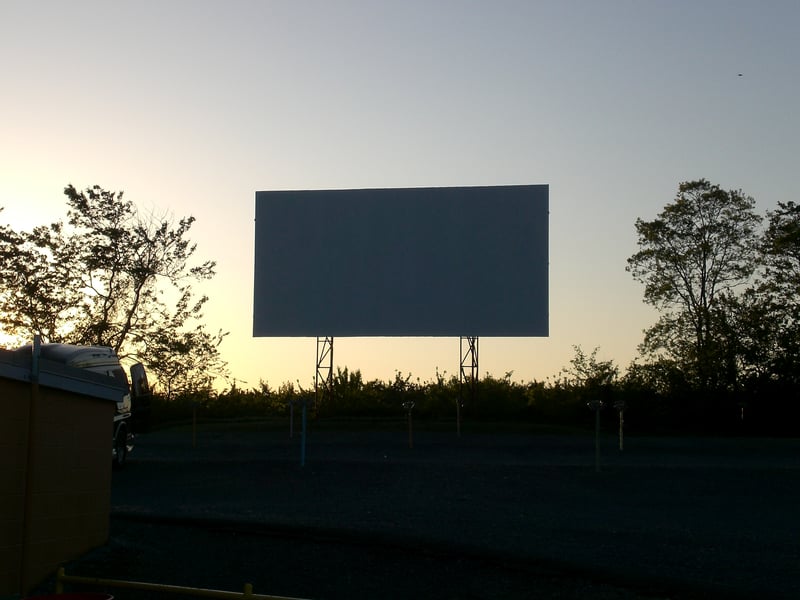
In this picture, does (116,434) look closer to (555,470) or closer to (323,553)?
(555,470)

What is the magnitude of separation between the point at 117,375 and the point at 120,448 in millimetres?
1360

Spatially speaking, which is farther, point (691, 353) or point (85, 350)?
point (691, 353)

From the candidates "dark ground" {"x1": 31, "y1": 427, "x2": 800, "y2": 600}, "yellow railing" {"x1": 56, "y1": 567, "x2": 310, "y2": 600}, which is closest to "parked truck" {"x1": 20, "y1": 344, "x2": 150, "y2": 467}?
"dark ground" {"x1": 31, "y1": 427, "x2": 800, "y2": 600}

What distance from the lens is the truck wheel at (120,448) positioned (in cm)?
1964

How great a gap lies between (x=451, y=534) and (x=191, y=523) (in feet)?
9.83

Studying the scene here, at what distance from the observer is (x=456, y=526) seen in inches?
496

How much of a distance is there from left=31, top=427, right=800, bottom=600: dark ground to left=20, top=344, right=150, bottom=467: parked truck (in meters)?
0.58

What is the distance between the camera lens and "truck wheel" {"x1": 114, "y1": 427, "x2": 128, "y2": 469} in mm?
19638

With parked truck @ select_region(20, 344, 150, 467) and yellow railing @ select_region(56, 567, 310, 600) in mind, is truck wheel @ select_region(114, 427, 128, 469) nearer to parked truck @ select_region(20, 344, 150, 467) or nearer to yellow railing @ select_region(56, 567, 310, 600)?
parked truck @ select_region(20, 344, 150, 467)

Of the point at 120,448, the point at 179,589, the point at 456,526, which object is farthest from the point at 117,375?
the point at 179,589

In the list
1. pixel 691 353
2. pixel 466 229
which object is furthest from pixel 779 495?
pixel 691 353

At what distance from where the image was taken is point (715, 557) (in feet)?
35.7

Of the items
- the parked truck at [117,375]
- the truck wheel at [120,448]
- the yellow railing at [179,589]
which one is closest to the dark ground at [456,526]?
the truck wheel at [120,448]

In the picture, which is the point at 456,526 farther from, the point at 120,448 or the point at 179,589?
the point at 120,448
